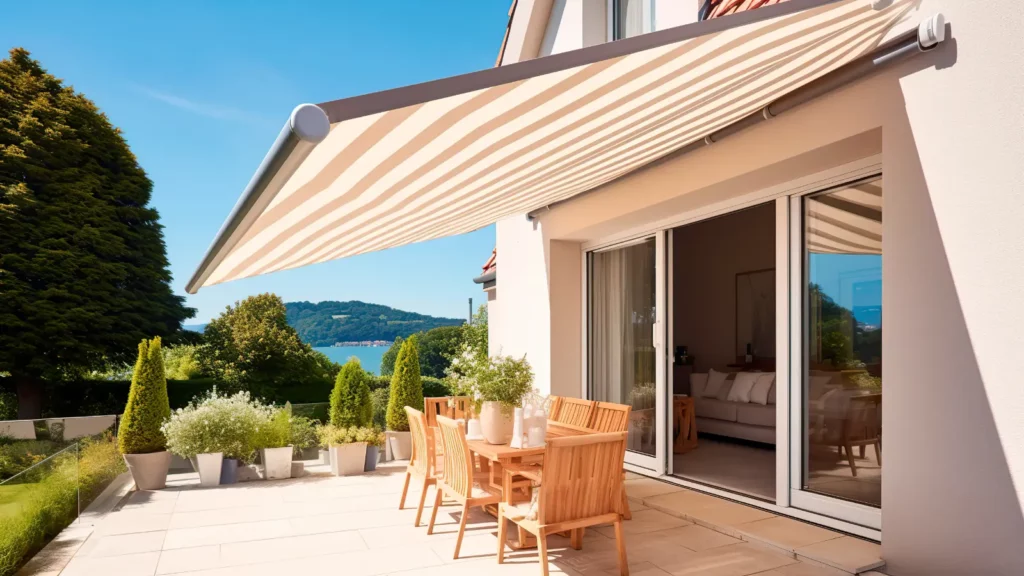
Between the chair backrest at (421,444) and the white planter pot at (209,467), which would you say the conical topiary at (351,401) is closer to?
the white planter pot at (209,467)

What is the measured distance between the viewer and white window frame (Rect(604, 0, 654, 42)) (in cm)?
877

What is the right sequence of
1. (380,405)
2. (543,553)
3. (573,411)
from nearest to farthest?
1. (543,553)
2. (573,411)
3. (380,405)

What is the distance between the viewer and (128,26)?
3788 centimetres

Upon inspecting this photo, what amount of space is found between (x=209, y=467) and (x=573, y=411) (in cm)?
499

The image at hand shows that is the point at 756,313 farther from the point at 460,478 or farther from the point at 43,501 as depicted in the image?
the point at 43,501

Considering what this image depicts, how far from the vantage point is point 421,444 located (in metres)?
6.64

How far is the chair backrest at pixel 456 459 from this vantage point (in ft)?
17.7

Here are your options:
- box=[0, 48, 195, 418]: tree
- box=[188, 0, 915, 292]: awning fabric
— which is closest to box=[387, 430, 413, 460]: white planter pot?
box=[188, 0, 915, 292]: awning fabric

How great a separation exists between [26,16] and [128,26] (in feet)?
Answer: 19.0

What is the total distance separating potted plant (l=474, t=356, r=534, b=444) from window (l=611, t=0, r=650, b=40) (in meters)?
5.33

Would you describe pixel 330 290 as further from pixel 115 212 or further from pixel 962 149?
pixel 962 149

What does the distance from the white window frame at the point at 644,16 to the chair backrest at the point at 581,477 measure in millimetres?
6024

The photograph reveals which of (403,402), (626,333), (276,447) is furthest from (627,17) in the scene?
(276,447)

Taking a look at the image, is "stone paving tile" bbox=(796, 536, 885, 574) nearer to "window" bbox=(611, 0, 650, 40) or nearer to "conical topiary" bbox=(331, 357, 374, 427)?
"conical topiary" bbox=(331, 357, 374, 427)
